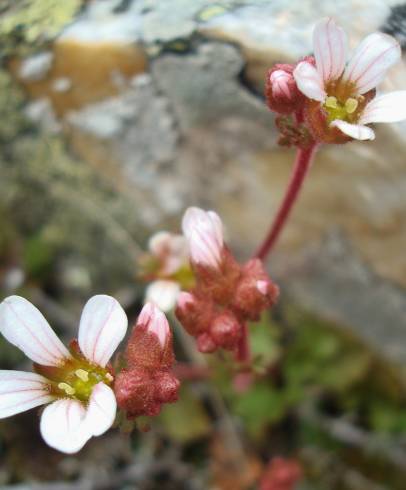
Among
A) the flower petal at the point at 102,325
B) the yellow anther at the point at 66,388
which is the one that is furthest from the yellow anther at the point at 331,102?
the yellow anther at the point at 66,388

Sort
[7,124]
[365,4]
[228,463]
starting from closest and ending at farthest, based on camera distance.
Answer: [365,4]
[7,124]
[228,463]

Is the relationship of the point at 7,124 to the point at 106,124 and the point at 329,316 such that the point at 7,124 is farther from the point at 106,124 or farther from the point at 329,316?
the point at 329,316

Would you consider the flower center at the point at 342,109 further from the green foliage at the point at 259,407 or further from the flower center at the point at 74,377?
the green foliage at the point at 259,407

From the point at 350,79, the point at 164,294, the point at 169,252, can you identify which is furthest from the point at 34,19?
the point at 350,79

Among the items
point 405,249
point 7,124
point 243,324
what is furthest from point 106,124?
point 405,249

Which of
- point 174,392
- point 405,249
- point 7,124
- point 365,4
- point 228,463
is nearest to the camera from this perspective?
point 174,392

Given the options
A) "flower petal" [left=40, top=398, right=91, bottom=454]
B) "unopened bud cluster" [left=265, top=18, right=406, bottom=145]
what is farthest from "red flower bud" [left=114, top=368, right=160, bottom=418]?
"unopened bud cluster" [left=265, top=18, right=406, bottom=145]
